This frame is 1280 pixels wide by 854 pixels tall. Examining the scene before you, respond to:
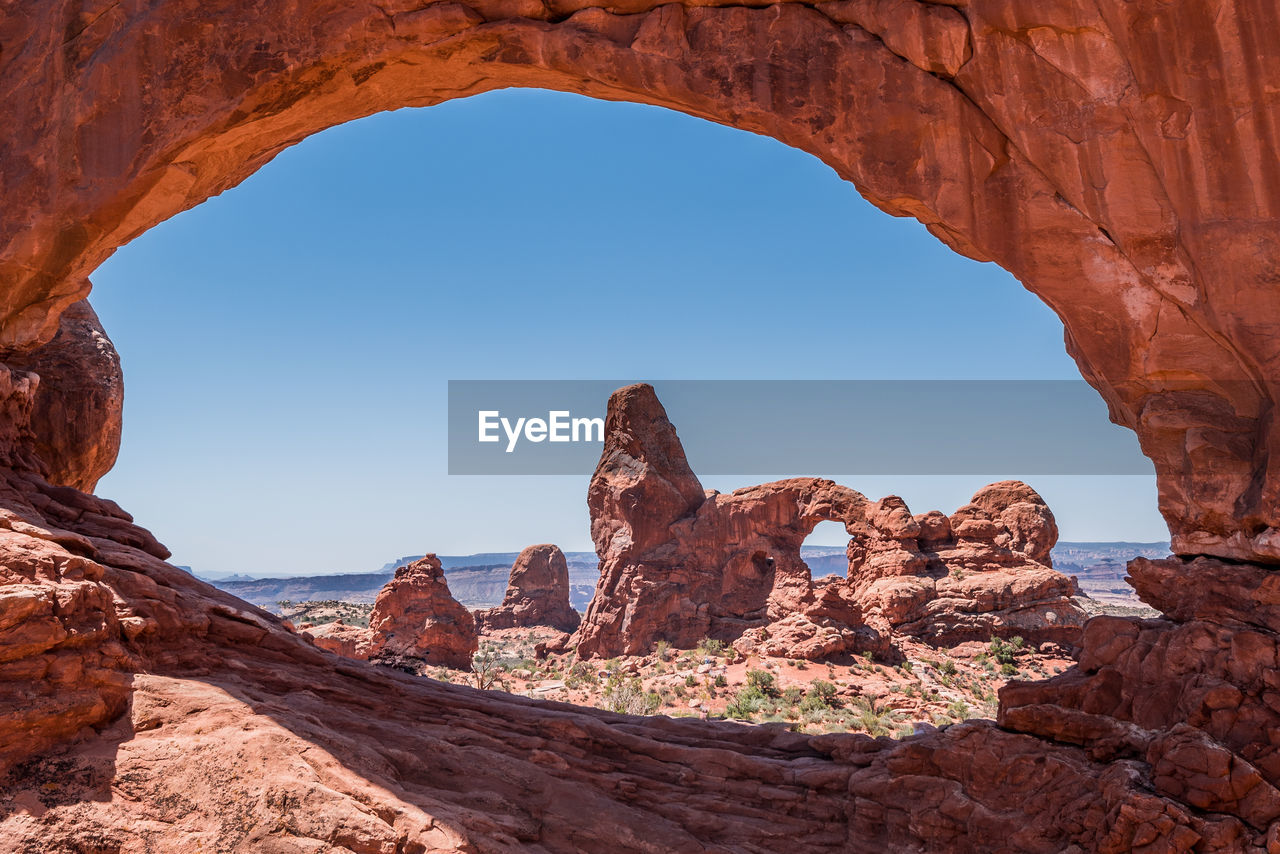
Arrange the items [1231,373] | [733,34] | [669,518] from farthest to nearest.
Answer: [669,518], [733,34], [1231,373]

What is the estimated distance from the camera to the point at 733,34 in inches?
286

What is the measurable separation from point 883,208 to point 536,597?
151 feet

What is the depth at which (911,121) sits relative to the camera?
22.6 feet

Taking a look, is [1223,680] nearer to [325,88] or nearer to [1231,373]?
[1231,373]

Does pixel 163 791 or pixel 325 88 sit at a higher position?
pixel 325 88

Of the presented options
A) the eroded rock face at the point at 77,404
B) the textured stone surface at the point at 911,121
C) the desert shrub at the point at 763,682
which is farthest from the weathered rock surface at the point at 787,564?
the eroded rock face at the point at 77,404

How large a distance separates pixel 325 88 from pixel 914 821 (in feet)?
30.7

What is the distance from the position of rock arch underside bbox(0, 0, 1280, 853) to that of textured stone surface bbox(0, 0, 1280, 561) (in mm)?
29

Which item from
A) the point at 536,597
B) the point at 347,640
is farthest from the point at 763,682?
the point at 536,597

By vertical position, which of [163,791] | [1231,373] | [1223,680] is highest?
[1231,373]

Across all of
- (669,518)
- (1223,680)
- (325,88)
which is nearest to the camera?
(1223,680)

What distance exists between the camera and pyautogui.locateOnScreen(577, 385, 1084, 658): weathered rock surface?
2481 cm

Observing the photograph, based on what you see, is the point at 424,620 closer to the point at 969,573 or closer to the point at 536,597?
the point at 536,597

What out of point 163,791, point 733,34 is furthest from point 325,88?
point 163,791
